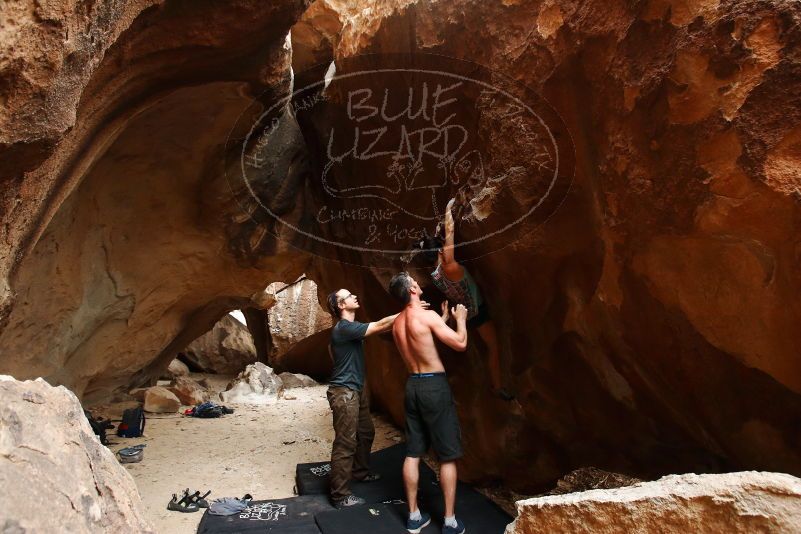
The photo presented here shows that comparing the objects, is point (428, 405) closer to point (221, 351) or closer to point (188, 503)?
point (188, 503)

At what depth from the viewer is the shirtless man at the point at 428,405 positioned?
371cm

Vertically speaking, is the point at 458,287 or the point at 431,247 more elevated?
the point at 431,247

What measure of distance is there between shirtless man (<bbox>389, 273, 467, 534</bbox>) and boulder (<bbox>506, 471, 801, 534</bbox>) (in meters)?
1.78

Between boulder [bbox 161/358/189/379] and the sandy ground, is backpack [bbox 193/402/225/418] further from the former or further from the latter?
boulder [bbox 161/358/189/379]

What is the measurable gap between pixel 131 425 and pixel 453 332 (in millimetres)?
4190

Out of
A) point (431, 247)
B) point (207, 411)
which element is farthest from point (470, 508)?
point (207, 411)

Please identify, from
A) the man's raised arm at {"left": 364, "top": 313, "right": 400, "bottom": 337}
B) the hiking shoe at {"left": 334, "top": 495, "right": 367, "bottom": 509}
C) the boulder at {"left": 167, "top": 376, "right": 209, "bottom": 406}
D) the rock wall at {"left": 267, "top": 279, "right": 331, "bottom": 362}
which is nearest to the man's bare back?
the man's raised arm at {"left": 364, "top": 313, "right": 400, "bottom": 337}

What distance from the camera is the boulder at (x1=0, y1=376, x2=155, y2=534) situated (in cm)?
129

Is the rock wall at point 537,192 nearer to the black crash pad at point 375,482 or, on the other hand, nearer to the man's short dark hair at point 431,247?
the man's short dark hair at point 431,247

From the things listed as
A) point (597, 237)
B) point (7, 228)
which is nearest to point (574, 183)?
point (597, 237)

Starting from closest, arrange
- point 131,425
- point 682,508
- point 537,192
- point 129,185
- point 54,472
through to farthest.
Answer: point 54,472 → point 682,508 → point 537,192 → point 129,185 → point 131,425

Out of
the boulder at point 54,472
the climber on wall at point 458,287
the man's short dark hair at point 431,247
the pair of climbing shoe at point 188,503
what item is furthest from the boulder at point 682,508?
the pair of climbing shoe at point 188,503

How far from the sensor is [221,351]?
1266 cm

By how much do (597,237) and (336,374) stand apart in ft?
7.50
